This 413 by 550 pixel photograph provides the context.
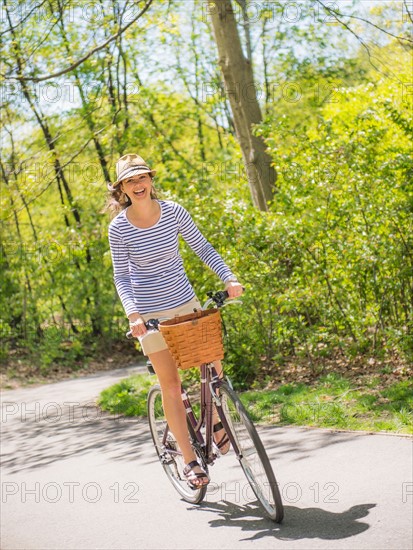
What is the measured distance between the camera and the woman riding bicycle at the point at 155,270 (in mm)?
5367

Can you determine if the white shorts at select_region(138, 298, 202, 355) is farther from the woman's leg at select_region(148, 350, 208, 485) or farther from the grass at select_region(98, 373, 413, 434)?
the grass at select_region(98, 373, 413, 434)

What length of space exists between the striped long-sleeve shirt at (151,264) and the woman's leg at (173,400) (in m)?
0.36

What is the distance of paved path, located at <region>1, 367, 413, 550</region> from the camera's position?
4.87m


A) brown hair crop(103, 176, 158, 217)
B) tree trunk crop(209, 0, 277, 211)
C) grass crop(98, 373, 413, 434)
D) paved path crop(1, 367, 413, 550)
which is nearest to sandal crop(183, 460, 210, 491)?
paved path crop(1, 367, 413, 550)

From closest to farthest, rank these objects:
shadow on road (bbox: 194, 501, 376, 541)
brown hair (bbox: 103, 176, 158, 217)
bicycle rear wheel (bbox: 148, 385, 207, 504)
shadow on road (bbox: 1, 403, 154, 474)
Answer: shadow on road (bbox: 194, 501, 376, 541) → brown hair (bbox: 103, 176, 158, 217) → bicycle rear wheel (bbox: 148, 385, 207, 504) → shadow on road (bbox: 1, 403, 154, 474)

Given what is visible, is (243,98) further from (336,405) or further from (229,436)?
(229,436)

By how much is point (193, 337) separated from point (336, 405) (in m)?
3.44

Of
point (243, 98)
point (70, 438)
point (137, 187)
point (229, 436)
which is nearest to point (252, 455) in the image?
point (229, 436)

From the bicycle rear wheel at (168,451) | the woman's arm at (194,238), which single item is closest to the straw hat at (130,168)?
the woman's arm at (194,238)

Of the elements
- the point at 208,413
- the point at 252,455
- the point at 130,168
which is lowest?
the point at 252,455

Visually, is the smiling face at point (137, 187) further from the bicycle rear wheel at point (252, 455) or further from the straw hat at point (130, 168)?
the bicycle rear wheel at point (252, 455)

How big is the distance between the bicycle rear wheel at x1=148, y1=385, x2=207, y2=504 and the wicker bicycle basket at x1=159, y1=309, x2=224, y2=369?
1.20m

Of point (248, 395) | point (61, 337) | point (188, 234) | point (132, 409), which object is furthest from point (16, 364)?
point (188, 234)

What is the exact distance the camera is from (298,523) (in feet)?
16.4
